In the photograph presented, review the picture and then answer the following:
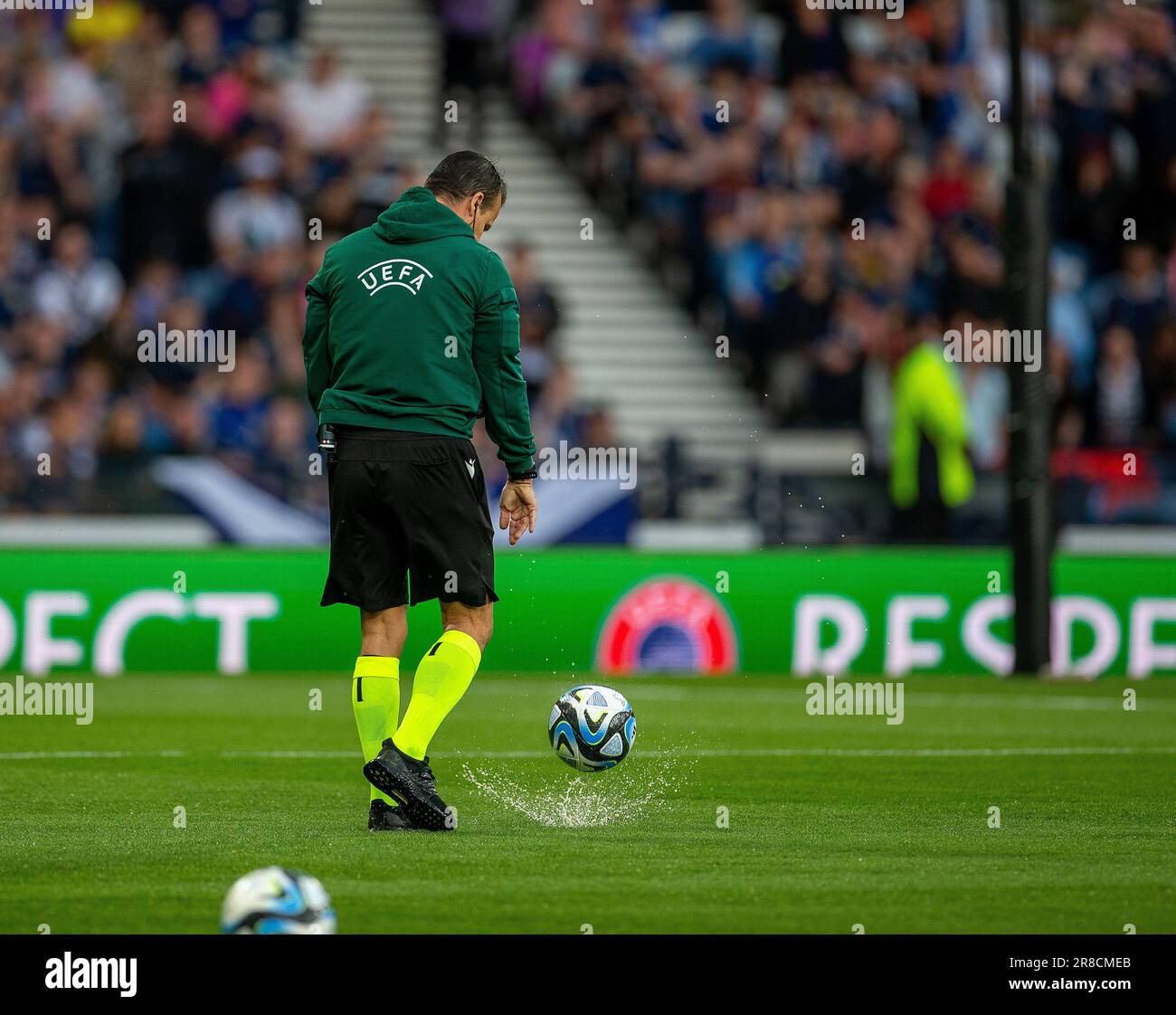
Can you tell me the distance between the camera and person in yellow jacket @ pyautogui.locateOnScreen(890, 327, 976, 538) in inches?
734

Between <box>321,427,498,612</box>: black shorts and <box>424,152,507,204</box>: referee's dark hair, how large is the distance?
38.4 inches

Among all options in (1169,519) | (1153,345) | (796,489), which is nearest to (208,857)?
(796,489)

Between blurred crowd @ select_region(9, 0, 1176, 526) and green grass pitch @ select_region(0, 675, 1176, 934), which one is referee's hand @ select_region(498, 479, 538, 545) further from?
blurred crowd @ select_region(9, 0, 1176, 526)

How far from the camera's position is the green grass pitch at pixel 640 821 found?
7426 mm

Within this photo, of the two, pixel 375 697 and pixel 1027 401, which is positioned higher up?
pixel 1027 401

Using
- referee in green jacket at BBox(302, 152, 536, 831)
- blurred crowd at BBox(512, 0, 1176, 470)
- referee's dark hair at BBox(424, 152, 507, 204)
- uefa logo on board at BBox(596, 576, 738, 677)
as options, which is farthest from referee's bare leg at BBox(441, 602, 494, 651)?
blurred crowd at BBox(512, 0, 1176, 470)

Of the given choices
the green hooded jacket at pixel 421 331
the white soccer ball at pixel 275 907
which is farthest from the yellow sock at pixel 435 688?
the white soccer ball at pixel 275 907

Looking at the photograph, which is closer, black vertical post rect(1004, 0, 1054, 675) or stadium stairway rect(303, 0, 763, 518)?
black vertical post rect(1004, 0, 1054, 675)

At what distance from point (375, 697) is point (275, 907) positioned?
2691mm

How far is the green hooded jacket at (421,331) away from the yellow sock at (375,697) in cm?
91

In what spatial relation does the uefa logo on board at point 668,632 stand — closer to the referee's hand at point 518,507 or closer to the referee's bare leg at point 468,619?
the referee's bare leg at point 468,619

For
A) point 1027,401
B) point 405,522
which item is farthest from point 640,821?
point 1027,401

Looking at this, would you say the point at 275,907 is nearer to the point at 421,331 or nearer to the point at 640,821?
the point at 421,331

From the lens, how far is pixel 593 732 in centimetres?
973
